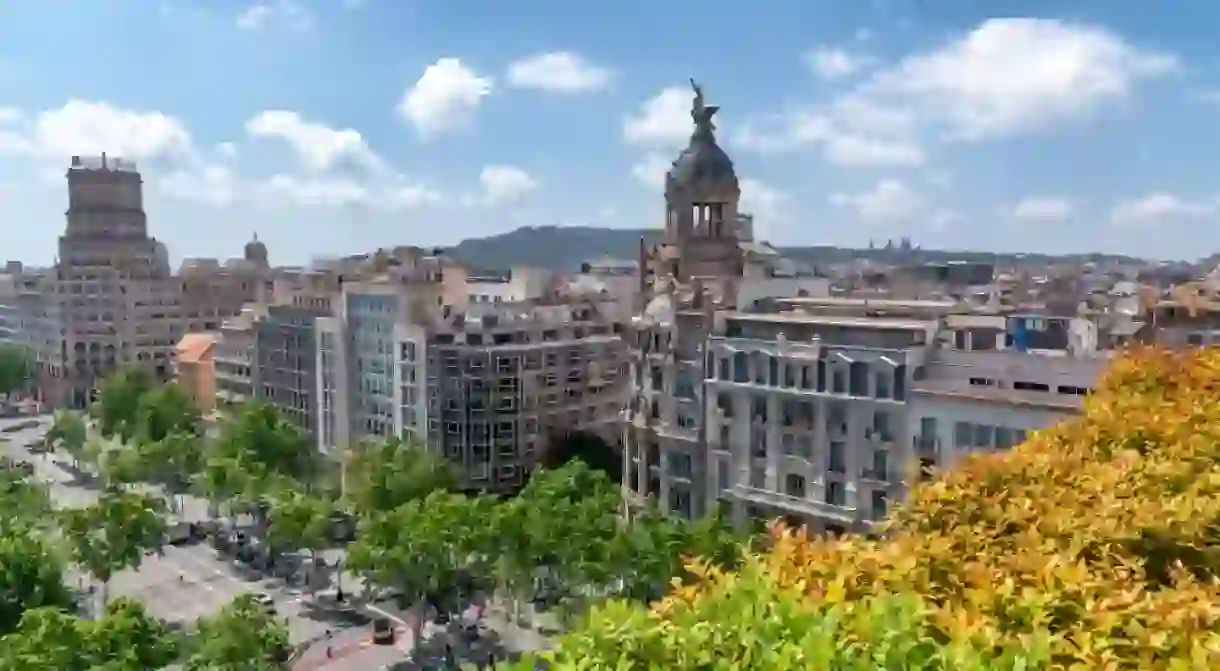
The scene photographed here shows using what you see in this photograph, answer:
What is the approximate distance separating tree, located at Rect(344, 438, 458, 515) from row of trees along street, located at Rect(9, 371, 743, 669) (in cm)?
9

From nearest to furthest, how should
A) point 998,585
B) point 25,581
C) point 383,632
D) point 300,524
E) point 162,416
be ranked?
point 998,585 < point 25,581 < point 383,632 < point 300,524 < point 162,416

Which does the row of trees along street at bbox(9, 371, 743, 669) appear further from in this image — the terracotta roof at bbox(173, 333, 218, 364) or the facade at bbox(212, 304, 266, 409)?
the terracotta roof at bbox(173, 333, 218, 364)

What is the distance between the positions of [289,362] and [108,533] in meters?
34.0

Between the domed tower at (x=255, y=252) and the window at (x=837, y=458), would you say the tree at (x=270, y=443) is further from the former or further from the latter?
the domed tower at (x=255, y=252)

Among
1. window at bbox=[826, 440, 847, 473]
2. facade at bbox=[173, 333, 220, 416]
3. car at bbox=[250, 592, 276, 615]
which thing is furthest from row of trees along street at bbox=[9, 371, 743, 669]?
facade at bbox=[173, 333, 220, 416]

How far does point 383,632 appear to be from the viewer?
4884 cm

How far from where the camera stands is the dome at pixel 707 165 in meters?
62.3

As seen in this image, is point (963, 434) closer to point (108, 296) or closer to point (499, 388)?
point (499, 388)

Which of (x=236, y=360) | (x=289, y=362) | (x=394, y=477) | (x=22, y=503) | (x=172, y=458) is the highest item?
(x=289, y=362)

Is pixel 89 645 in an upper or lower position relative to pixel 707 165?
lower

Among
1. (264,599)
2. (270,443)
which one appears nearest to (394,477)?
(264,599)

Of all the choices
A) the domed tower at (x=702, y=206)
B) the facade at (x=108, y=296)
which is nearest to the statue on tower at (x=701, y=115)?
the domed tower at (x=702, y=206)

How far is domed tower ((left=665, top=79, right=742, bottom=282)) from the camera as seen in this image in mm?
62375

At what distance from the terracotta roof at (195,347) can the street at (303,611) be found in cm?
3157
